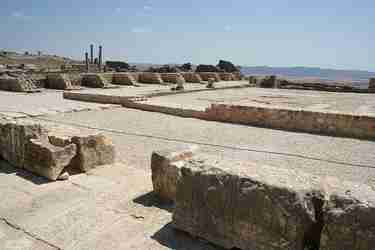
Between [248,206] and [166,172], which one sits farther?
[166,172]

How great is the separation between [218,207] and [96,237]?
1182mm

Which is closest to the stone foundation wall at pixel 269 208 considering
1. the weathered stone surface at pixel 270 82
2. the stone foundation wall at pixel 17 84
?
the stone foundation wall at pixel 17 84

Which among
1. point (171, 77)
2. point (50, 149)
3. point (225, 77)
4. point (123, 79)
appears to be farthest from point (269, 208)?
point (225, 77)

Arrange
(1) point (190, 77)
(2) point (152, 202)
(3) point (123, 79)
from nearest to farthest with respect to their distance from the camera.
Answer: (2) point (152, 202) → (3) point (123, 79) → (1) point (190, 77)

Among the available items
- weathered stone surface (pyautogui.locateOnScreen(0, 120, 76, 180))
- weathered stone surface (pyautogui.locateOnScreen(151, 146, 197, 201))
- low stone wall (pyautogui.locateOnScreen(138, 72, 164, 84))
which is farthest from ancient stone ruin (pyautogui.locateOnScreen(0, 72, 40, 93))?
weathered stone surface (pyautogui.locateOnScreen(151, 146, 197, 201))

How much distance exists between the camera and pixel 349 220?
2227mm

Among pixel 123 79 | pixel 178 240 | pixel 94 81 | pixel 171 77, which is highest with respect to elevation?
pixel 171 77

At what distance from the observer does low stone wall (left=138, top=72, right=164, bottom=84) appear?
23062 mm

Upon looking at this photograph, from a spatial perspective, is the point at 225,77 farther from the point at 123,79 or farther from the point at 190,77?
the point at 123,79

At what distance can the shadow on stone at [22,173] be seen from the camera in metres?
4.39

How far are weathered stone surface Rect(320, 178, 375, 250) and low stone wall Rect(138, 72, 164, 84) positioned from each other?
21047 mm

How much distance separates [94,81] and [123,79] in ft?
→ 7.83

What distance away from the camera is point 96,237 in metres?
3.04

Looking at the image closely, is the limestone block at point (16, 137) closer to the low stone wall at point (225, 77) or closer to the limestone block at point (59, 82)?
the limestone block at point (59, 82)
